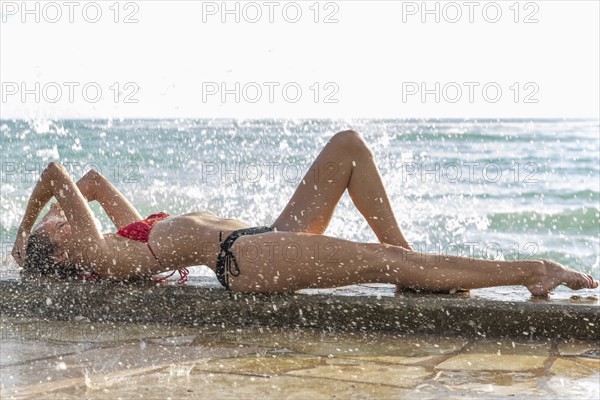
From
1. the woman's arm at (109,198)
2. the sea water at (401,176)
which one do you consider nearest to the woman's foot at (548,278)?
the woman's arm at (109,198)

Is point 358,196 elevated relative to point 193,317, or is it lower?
elevated

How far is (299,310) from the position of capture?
169 inches

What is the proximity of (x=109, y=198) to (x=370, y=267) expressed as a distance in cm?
171

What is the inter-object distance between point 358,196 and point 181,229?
89 cm

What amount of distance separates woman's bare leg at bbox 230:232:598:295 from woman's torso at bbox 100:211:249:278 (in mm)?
203

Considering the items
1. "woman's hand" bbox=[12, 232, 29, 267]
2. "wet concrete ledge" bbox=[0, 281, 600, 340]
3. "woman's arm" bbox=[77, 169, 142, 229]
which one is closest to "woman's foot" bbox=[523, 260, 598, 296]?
"wet concrete ledge" bbox=[0, 281, 600, 340]

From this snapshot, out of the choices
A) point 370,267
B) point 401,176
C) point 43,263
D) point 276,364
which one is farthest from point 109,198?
point 401,176

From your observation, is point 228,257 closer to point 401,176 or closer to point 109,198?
point 109,198

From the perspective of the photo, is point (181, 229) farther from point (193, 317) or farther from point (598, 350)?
point (598, 350)

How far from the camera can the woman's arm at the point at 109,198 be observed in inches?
200

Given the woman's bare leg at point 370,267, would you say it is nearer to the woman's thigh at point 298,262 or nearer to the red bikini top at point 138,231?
the woman's thigh at point 298,262

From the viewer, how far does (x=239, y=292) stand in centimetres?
437

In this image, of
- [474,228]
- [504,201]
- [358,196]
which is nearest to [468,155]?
[504,201]

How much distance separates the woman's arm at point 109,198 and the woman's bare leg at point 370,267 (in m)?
1.07
